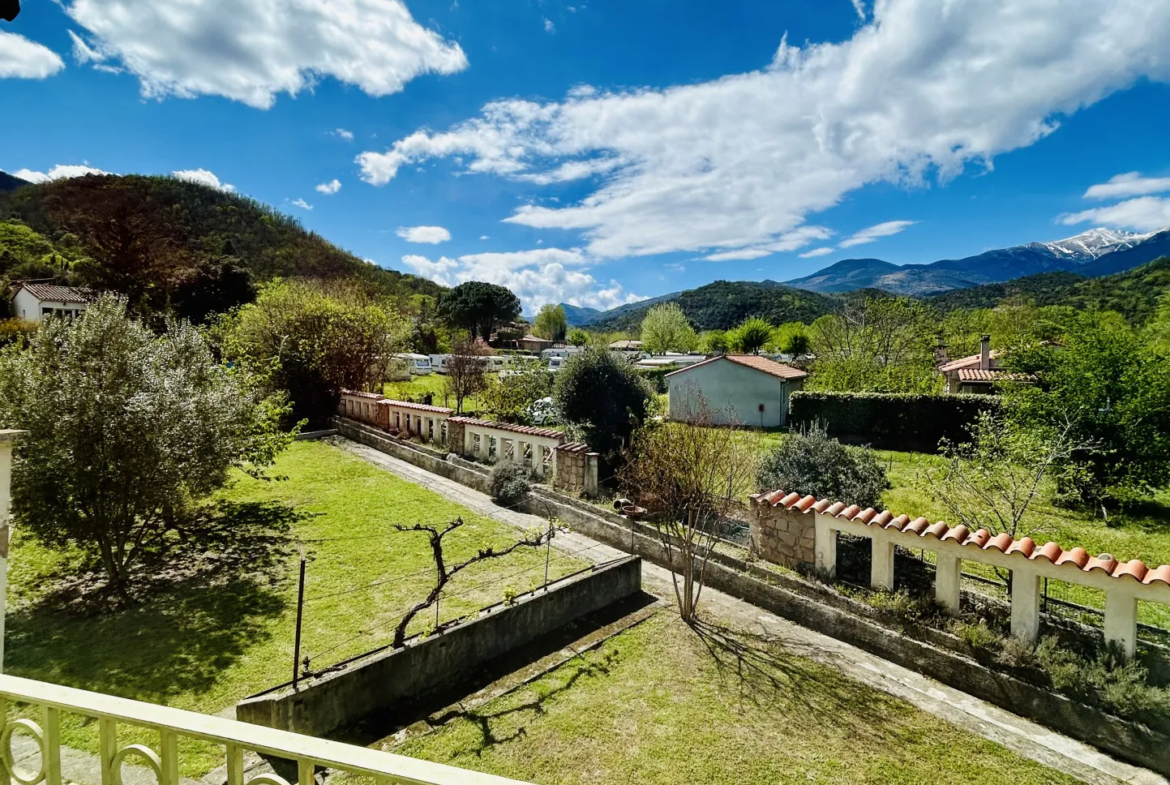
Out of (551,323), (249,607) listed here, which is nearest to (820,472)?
(249,607)

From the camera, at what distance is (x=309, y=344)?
24750 millimetres

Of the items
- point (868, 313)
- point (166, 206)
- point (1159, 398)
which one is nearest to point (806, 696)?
point (1159, 398)

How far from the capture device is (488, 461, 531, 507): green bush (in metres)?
13.8

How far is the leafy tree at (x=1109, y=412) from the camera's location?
14.0 metres

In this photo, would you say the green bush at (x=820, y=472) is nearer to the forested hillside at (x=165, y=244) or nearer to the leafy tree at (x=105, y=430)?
the leafy tree at (x=105, y=430)

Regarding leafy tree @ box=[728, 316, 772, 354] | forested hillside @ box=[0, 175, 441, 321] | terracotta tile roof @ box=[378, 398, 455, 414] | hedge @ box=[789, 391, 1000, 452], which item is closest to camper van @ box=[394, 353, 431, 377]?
forested hillside @ box=[0, 175, 441, 321]

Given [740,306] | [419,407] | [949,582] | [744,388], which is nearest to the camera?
[949,582]

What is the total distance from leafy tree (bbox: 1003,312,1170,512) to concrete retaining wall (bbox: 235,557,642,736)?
12604 millimetres

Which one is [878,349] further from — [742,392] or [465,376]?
[465,376]

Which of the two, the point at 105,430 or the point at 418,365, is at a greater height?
the point at 418,365

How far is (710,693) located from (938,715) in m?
2.68

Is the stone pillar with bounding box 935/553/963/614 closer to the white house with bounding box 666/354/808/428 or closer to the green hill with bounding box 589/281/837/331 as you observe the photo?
the white house with bounding box 666/354/808/428

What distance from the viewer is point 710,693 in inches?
267

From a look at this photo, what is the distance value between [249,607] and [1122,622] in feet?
38.3
